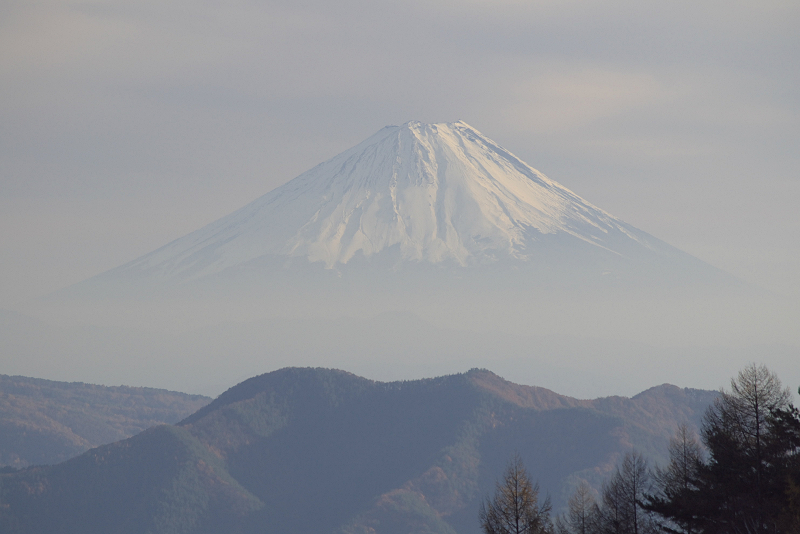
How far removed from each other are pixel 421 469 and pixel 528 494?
170 metres

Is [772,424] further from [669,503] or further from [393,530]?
[393,530]

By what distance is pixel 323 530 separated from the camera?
196m

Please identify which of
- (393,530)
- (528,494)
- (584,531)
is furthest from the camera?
(393,530)

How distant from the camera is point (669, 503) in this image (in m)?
34.5

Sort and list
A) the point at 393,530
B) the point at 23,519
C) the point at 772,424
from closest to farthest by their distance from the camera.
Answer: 1. the point at 772,424
2. the point at 393,530
3. the point at 23,519

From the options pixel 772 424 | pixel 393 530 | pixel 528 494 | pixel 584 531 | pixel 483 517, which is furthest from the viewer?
pixel 393 530

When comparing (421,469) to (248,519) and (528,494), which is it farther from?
(528,494)

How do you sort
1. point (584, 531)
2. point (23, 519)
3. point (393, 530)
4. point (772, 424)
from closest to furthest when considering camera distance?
point (772, 424), point (584, 531), point (393, 530), point (23, 519)

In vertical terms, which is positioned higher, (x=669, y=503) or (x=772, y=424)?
(x=772, y=424)

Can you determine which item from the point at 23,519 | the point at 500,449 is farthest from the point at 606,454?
the point at 23,519

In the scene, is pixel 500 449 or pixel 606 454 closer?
pixel 606 454

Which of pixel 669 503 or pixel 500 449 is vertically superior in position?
pixel 500 449

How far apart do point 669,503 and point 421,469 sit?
6638 inches

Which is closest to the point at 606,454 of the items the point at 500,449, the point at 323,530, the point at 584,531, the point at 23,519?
the point at 500,449
